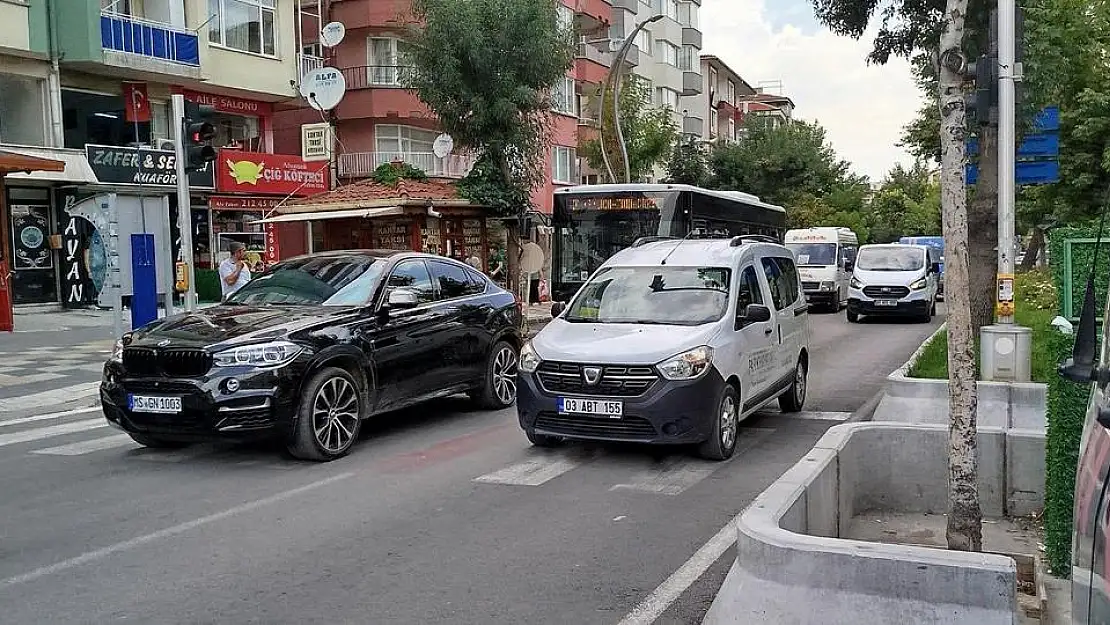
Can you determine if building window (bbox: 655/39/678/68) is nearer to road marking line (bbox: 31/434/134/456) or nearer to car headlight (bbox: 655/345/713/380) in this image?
road marking line (bbox: 31/434/134/456)

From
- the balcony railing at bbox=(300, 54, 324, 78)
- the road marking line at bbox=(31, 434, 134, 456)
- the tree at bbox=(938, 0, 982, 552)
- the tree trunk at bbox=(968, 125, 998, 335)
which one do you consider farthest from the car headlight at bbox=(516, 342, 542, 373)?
the balcony railing at bbox=(300, 54, 324, 78)

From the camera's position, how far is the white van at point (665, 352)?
8.07 m

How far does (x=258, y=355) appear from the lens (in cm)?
817

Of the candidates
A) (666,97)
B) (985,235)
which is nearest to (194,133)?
(985,235)

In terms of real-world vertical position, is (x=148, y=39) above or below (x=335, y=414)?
above

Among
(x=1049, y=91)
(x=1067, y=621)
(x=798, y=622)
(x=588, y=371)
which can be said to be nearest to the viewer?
(x=798, y=622)

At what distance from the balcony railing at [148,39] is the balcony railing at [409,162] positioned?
8140 millimetres

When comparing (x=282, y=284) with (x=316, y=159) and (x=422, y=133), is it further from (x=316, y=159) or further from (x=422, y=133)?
(x=422, y=133)

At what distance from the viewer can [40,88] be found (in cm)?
2392

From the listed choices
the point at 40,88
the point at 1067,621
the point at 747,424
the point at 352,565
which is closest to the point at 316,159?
the point at 40,88

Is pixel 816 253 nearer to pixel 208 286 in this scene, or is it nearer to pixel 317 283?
pixel 208 286

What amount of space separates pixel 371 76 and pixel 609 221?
1687 cm

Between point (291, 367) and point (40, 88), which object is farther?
point (40, 88)

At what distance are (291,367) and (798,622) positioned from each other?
5368 mm
